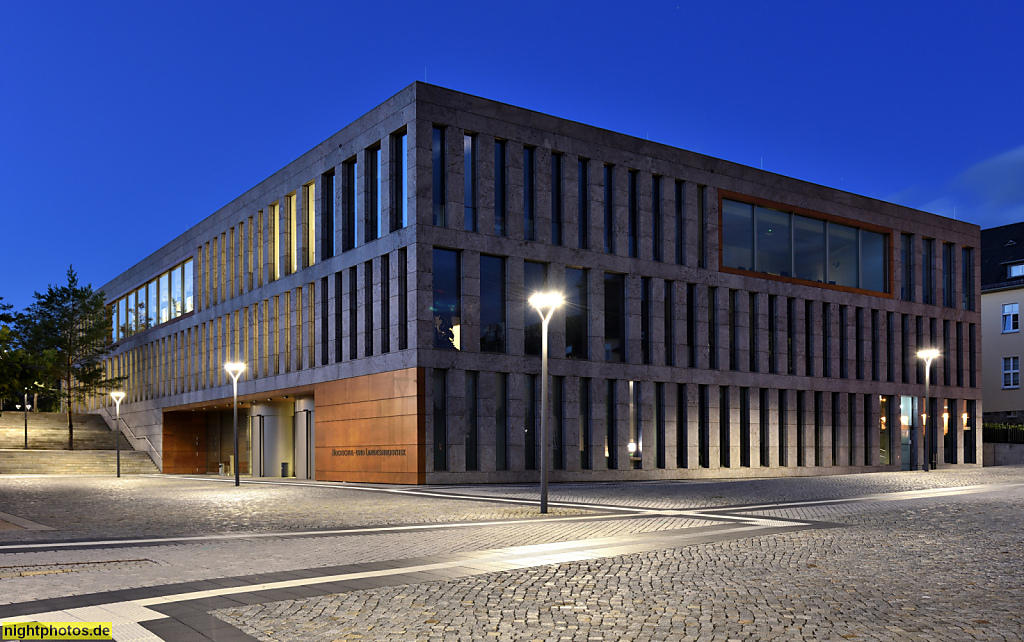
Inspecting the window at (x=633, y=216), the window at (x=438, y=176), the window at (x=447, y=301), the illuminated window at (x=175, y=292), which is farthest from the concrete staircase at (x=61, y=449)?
the window at (x=633, y=216)

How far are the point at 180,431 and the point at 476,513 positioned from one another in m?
49.9

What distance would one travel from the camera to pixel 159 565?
469 inches

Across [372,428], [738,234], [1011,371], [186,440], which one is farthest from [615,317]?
[1011,371]

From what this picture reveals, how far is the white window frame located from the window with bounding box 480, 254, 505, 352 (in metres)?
54.5

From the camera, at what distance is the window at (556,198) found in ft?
136

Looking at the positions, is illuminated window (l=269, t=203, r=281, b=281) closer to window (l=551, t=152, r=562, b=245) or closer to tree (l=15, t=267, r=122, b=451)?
window (l=551, t=152, r=562, b=245)

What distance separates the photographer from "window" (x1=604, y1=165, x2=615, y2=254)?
43.3m

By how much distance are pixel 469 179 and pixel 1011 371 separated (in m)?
56.6

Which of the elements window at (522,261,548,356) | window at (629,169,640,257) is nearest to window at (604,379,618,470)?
window at (522,261,548,356)

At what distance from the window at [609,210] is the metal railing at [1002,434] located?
112 ft

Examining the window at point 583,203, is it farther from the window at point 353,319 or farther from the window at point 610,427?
the window at point 353,319

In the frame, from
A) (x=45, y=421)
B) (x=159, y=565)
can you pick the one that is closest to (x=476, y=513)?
(x=159, y=565)

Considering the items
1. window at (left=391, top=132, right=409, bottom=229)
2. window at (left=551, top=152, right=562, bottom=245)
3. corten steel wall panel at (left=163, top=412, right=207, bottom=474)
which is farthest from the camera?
corten steel wall panel at (left=163, top=412, right=207, bottom=474)

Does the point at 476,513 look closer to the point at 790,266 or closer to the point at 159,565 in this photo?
the point at 159,565
